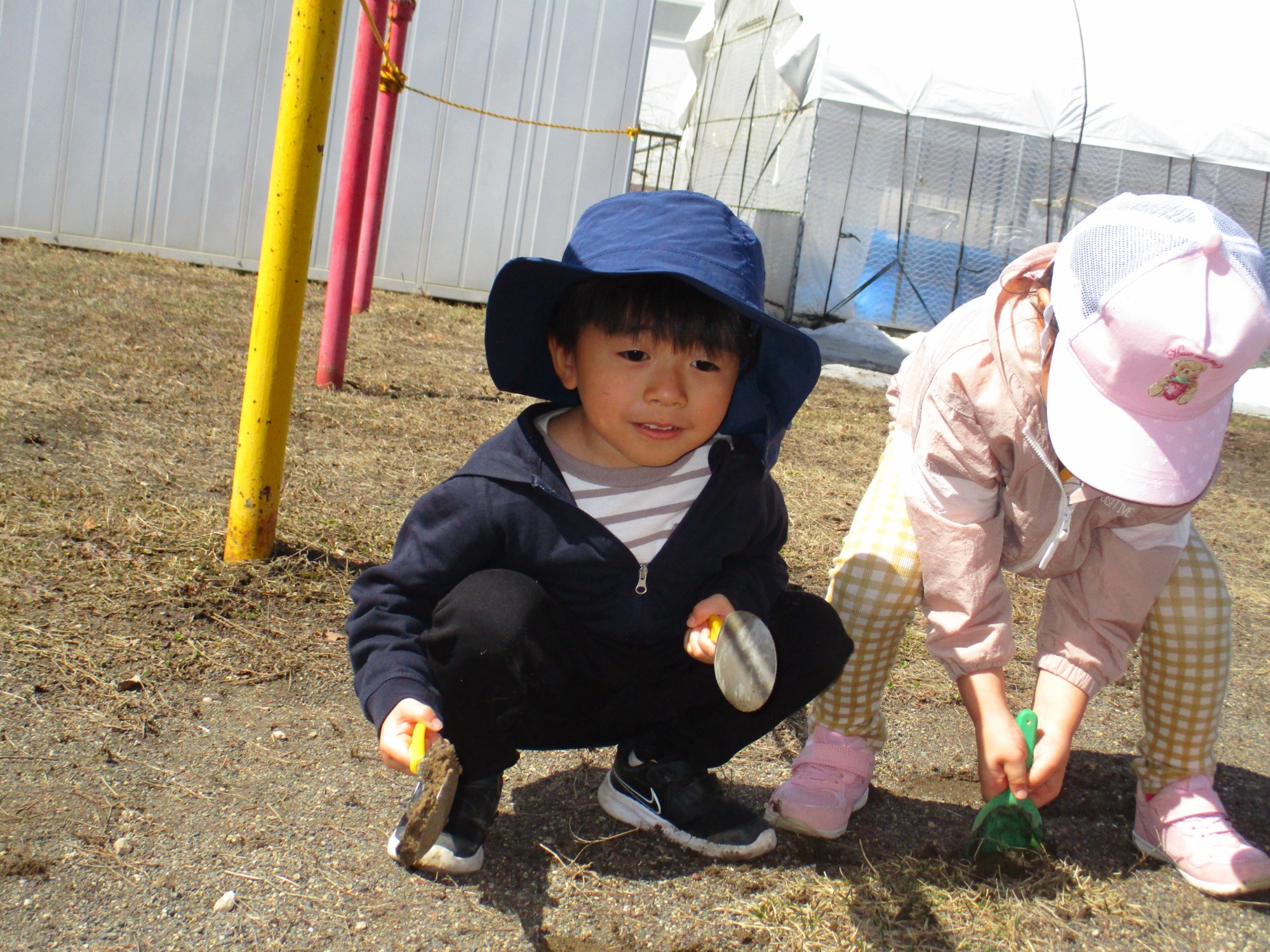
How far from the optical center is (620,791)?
5.52 feet

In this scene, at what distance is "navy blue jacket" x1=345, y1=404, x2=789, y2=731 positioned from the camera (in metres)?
1.47

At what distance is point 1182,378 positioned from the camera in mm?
1358

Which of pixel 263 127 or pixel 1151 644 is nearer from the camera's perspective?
pixel 1151 644

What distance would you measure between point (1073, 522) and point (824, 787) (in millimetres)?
569

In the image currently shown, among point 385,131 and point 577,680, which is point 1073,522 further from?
point 385,131

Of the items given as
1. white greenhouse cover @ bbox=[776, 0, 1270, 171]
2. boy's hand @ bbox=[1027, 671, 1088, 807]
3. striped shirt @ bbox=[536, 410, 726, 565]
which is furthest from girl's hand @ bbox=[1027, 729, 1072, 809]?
white greenhouse cover @ bbox=[776, 0, 1270, 171]

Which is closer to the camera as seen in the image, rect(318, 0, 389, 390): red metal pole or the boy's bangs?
the boy's bangs

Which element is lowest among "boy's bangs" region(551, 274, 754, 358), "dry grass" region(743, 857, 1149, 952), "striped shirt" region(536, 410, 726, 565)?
"dry grass" region(743, 857, 1149, 952)

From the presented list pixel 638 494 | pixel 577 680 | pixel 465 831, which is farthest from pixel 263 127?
pixel 465 831

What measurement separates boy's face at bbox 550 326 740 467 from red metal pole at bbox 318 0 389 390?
2479mm

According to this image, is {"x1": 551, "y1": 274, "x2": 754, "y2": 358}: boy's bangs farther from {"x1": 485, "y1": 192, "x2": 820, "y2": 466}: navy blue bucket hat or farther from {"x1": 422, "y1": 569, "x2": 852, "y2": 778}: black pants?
{"x1": 422, "y1": 569, "x2": 852, "y2": 778}: black pants

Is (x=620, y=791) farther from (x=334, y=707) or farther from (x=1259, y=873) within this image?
(x=1259, y=873)

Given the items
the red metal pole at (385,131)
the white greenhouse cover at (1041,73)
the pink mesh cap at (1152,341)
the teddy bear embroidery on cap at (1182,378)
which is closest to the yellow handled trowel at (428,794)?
the pink mesh cap at (1152,341)

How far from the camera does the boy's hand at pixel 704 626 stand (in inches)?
59.5
